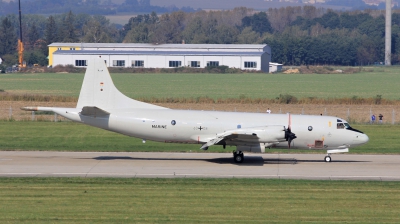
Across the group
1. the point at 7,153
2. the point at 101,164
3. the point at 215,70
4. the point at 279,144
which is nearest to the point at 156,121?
the point at 101,164

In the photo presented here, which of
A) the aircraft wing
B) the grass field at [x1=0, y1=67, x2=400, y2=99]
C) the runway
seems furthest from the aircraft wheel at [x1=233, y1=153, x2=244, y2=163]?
the grass field at [x1=0, y1=67, x2=400, y2=99]

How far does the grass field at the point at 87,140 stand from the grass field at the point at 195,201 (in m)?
12.1

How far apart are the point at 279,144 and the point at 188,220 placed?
14.9 meters

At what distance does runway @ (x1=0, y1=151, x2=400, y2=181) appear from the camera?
3316cm

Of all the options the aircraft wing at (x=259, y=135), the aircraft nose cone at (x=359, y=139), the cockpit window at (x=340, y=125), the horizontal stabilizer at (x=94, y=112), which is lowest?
the aircraft nose cone at (x=359, y=139)

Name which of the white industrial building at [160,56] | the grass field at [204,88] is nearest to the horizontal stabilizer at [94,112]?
the grass field at [204,88]

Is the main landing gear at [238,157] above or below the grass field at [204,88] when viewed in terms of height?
below

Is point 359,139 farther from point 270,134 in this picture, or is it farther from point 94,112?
point 94,112

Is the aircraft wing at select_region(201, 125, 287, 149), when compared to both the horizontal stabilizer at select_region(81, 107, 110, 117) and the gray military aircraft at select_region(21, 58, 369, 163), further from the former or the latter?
the horizontal stabilizer at select_region(81, 107, 110, 117)

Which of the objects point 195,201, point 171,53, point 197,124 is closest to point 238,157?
point 197,124

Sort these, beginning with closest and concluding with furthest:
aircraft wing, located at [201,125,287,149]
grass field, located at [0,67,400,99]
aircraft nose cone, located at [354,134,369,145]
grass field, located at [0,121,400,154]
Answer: aircraft wing, located at [201,125,287,149] < aircraft nose cone, located at [354,134,369,145] < grass field, located at [0,121,400,154] < grass field, located at [0,67,400,99]

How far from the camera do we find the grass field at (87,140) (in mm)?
43344

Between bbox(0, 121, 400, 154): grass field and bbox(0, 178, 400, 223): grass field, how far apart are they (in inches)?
478

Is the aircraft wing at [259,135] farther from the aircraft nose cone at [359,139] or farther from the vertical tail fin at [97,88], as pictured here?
the vertical tail fin at [97,88]
